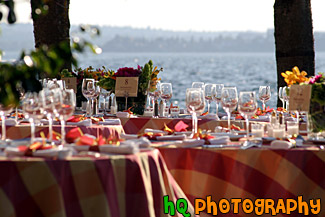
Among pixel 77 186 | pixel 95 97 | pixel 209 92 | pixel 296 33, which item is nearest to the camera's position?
pixel 77 186

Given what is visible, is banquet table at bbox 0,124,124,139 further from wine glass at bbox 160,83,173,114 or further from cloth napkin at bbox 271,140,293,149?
cloth napkin at bbox 271,140,293,149

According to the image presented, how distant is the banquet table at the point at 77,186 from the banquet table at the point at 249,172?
2.12ft

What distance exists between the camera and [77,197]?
9.70 feet

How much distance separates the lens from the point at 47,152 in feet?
9.84

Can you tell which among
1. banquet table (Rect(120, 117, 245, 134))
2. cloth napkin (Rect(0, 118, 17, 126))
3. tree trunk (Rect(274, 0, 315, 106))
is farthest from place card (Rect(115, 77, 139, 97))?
tree trunk (Rect(274, 0, 315, 106))

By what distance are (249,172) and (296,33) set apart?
392cm

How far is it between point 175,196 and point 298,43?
429 centimetres

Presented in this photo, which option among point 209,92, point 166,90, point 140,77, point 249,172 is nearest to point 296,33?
point 140,77

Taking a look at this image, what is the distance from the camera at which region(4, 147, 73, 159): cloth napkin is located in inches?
116

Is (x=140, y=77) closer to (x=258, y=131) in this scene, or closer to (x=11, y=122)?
(x=11, y=122)

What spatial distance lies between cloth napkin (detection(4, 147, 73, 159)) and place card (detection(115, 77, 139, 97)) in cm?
325

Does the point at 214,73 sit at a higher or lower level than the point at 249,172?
higher

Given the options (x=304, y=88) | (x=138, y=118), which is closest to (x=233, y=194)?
(x=304, y=88)

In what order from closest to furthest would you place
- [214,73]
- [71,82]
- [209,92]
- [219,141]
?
[219,141] < [209,92] < [71,82] < [214,73]
